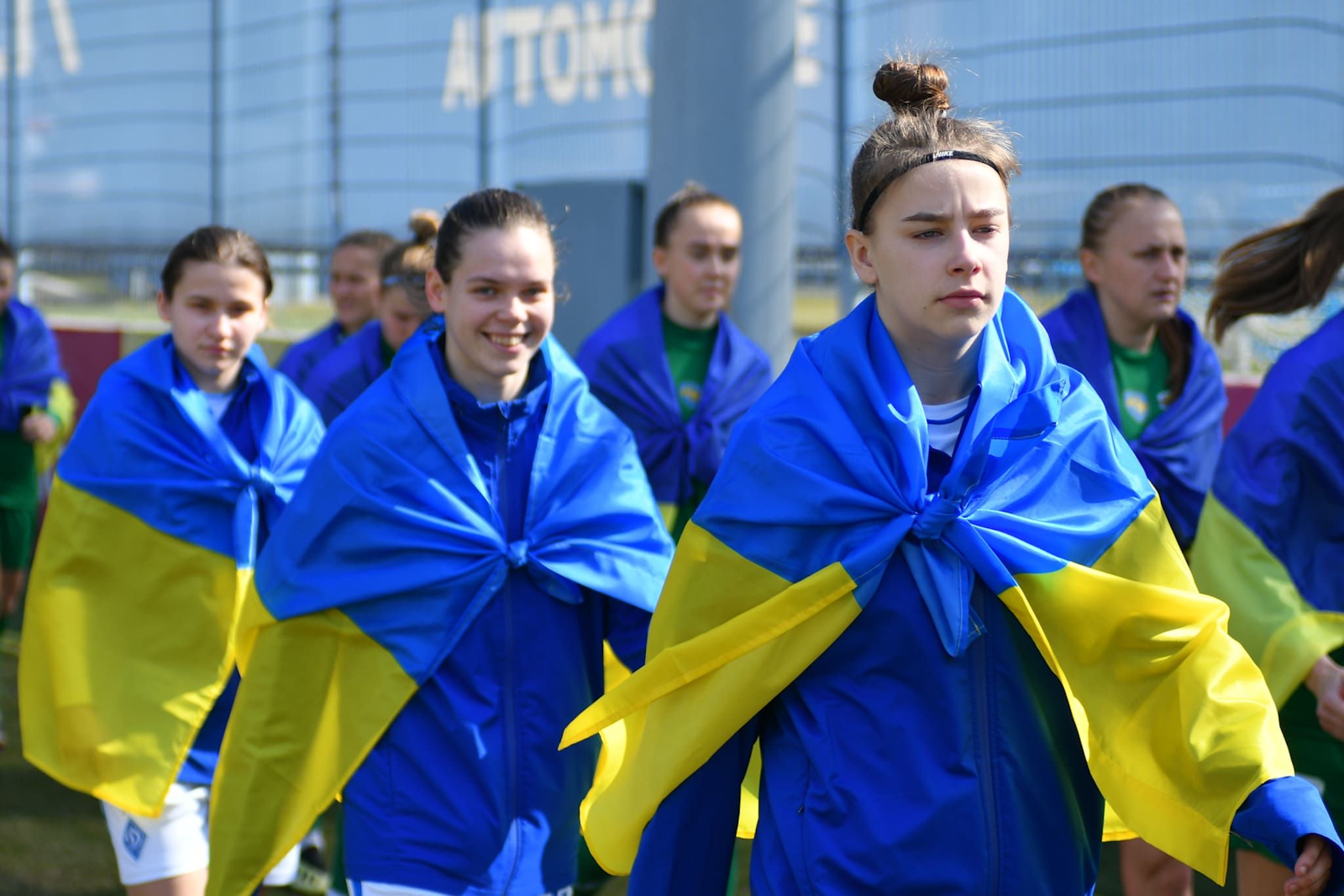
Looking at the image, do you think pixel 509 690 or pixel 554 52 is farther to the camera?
pixel 554 52

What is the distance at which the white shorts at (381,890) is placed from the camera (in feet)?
10.9

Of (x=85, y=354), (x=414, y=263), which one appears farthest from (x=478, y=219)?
(x=85, y=354)

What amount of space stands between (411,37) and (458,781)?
677 centimetres

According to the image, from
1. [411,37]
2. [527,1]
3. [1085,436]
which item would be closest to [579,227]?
[527,1]

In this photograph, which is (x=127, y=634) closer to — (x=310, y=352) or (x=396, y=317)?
(x=396, y=317)

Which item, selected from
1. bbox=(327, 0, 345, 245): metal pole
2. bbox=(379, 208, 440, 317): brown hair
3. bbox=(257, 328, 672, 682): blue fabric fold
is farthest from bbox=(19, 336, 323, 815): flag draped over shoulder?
bbox=(327, 0, 345, 245): metal pole

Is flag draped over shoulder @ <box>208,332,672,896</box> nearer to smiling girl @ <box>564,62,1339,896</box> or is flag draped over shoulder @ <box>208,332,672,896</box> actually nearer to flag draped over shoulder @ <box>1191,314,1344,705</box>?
smiling girl @ <box>564,62,1339,896</box>

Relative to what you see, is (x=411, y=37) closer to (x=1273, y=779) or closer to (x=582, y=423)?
(x=582, y=423)

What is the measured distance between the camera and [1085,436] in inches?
100

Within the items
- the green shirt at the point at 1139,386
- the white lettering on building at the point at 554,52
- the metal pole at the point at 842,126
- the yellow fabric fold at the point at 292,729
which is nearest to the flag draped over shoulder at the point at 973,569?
the yellow fabric fold at the point at 292,729

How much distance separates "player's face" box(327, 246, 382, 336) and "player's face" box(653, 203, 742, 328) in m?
1.46

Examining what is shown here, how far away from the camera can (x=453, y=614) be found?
3.45 meters

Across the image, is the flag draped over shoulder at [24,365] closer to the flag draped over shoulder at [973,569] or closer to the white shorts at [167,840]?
the white shorts at [167,840]

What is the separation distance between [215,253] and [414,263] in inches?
37.6
